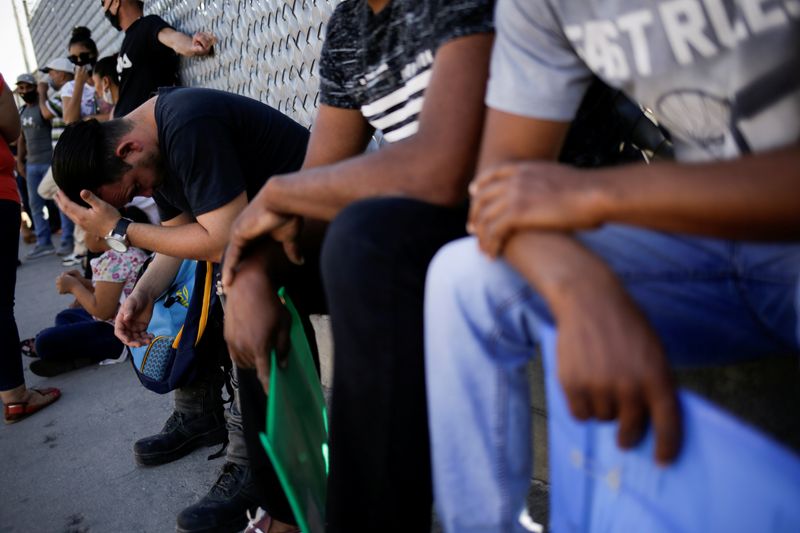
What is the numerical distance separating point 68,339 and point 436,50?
3.36m

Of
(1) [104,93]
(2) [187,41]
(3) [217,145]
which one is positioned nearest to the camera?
(3) [217,145]

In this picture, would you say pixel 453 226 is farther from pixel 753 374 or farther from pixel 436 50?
pixel 753 374

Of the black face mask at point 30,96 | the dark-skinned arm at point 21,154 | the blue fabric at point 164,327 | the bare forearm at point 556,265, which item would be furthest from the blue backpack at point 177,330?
the dark-skinned arm at point 21,154

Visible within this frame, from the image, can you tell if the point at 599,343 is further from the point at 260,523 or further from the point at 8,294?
the point at 8,294

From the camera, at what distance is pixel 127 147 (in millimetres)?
2277

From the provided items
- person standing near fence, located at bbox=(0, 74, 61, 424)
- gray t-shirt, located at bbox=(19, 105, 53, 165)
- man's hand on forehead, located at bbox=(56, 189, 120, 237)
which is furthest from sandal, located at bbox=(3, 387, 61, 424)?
gray t-shirt, located at bbox=(19, 105, 53, 165)

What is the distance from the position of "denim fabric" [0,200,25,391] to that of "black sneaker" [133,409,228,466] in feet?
3.89

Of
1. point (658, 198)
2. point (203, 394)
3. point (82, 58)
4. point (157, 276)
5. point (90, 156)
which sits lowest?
point (203, 394)

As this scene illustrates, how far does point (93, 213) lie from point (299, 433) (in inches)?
64.2

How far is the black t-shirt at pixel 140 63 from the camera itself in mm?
4660

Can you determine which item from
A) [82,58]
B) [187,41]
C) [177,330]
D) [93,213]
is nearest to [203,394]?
[177,330]

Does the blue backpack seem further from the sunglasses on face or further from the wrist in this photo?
Answer: the sunglasses on face

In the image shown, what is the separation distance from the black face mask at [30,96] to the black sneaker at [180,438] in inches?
277

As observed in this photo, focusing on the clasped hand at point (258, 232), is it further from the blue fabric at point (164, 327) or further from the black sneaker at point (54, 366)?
the black sneaker at point (54, 366)
